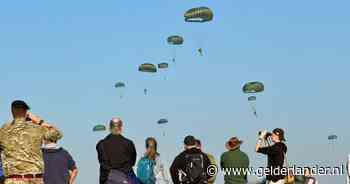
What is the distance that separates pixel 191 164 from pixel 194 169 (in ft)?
0.39

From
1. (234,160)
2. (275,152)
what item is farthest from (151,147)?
(275,152)

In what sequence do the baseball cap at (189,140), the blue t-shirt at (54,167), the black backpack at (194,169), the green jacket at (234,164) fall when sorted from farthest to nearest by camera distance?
the green jacket at (234,164) → the black backpack at (194,169) → the baseball cap at (189,140) → the blue t-shirt at (54,167)

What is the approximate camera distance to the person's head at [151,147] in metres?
16.1

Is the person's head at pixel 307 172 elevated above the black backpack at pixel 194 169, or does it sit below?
below

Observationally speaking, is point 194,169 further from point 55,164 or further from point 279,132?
point 55,164

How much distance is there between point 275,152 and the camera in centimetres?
1560

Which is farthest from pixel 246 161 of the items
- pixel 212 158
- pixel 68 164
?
pixel 68 164

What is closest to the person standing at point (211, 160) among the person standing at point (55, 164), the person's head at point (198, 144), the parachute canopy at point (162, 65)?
the person's head at point (198, 144)

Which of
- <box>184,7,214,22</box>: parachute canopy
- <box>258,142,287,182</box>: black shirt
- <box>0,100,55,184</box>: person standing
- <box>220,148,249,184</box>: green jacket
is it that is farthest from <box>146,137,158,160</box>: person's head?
<box>184,7,214,22</box>: parachute canopy

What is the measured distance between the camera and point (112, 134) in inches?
552

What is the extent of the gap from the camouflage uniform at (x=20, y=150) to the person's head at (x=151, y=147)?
538cm

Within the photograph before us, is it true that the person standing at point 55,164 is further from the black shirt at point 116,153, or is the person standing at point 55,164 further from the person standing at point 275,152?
the person standing at point 275,152

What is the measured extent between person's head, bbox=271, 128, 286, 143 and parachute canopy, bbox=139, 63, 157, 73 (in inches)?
1433

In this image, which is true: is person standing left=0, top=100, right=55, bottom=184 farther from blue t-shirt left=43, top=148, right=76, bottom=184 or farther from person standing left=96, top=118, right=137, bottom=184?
person standing left=96, top=118, right=137, bottom=184
